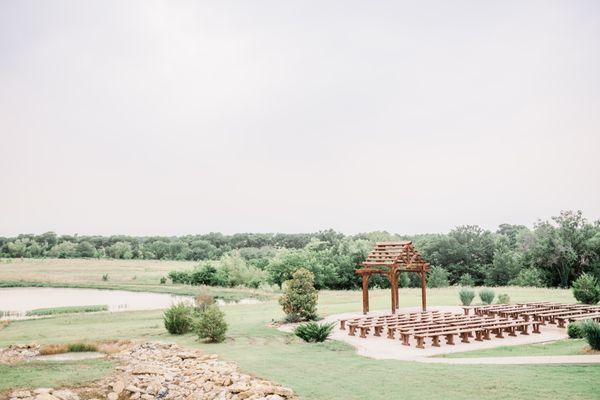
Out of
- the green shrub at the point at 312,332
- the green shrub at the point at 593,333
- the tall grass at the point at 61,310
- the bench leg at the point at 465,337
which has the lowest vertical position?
the tall grass at the point at 61,310

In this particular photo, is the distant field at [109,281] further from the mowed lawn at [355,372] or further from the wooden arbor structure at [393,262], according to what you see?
the mowed lawn at [355,372]

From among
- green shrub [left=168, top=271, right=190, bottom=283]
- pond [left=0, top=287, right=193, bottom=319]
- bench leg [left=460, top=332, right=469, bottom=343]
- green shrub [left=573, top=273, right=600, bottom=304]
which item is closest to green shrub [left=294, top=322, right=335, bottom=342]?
bench leg [left=460, top=332, right=469, bottom=343]

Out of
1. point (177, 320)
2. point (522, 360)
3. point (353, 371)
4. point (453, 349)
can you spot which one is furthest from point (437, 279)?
point (353, 371)

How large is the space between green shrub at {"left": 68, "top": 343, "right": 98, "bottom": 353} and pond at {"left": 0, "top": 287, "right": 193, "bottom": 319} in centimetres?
1579

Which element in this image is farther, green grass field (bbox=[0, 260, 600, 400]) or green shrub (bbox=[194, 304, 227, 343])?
green shrub (bbox=[194, 304, 227, 343])

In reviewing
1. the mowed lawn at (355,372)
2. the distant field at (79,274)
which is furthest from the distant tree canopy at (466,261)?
the mowed lawn at (355,372)

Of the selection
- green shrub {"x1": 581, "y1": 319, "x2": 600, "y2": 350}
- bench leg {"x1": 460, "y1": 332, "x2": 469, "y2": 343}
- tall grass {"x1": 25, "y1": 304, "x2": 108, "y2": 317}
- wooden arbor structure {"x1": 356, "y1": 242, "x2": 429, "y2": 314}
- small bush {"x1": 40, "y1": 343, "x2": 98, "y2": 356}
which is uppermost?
wooden arbor structure {"x1": 356, "y1": 242, "x2": 429, "y2": 314}

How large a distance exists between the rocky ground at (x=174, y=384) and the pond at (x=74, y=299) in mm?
19281

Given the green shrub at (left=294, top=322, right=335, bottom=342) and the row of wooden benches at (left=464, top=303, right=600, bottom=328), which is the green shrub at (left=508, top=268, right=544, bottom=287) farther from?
the green shrub at (left=294, top=322, right=335, bottom=342)

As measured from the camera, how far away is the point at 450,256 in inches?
2977

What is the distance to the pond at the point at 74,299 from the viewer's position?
38.8 metres

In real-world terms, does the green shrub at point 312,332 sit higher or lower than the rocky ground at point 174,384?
higher

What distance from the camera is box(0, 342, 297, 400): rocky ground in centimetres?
1220

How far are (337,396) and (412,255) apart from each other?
673 inches
